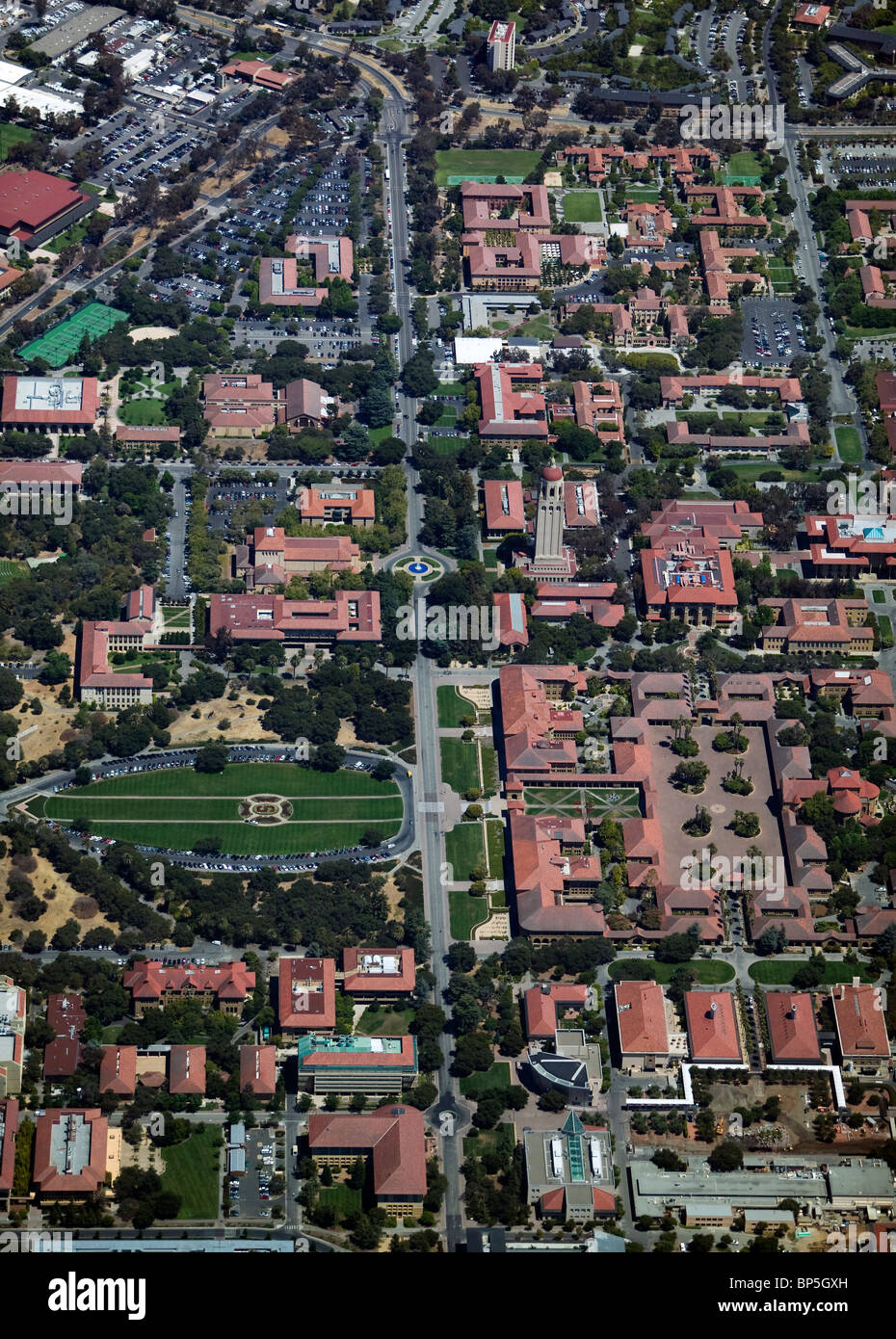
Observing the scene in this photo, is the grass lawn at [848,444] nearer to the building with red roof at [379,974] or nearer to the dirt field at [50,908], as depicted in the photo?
the building with red roof at [379,974]

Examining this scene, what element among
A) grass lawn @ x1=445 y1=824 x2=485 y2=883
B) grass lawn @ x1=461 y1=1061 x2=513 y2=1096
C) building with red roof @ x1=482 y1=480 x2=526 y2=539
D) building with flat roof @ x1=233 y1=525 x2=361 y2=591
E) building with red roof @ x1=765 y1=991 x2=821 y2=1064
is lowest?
grass lawn @ x1=461 y1=1061 x2=513 y2=1096

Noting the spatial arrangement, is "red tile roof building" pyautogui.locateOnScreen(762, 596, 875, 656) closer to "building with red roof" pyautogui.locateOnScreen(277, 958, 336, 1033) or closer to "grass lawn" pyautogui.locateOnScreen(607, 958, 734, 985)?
"grass lawn" pyautogui.locateOnScreen(607, 958, 734, 985)

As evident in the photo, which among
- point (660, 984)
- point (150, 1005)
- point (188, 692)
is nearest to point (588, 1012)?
point (660, 984)

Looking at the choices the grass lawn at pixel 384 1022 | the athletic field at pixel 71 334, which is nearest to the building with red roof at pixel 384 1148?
the grass lawn at pixel 384 1022

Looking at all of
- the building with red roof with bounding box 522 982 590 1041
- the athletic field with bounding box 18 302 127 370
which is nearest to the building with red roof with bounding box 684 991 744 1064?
the building with red roof with bounding box 522 982 590 1041

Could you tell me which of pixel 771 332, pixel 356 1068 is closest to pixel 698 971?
pixel 356 1068
